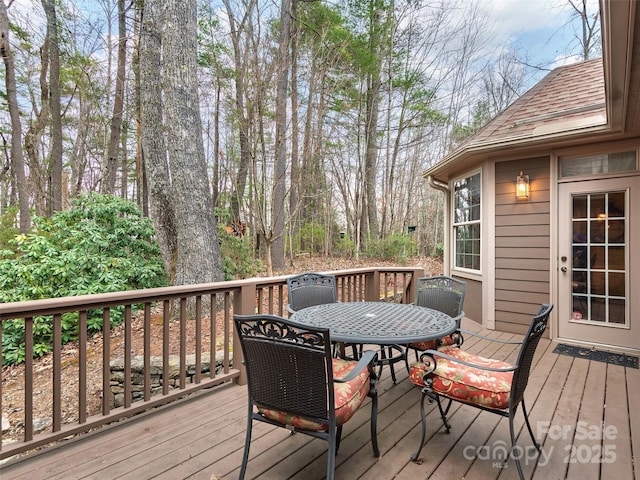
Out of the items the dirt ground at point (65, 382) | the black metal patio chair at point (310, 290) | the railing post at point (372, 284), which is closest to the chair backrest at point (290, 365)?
the black metal patio chair at point (310, 290)

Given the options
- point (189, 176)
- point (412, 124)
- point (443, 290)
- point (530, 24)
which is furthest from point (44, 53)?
point (530, 24)

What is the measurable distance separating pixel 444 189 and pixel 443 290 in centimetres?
333

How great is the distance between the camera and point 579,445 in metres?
1.98

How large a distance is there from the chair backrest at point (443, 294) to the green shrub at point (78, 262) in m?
4.33

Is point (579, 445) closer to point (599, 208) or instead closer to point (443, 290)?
point (443, 290)

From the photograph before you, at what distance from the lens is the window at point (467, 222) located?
4.90 m

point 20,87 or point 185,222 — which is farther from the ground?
point 20,87

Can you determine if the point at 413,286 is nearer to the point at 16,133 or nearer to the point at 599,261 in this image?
the point at 599,261

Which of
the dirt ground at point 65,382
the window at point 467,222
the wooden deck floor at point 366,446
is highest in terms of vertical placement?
the window at point 467,222

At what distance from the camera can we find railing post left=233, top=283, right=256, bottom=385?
2762 mm

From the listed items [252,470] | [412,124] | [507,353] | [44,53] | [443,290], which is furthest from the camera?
[412,124]

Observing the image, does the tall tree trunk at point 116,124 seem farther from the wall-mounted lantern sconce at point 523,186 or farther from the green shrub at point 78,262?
the wall-mounted lantern sconce at point 523,186

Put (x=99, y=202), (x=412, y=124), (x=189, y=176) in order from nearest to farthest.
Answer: (x=189, y=176)
(x=99, y=202)
(x=412, y=124)

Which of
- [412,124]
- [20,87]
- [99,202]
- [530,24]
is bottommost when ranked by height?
[99,202]
